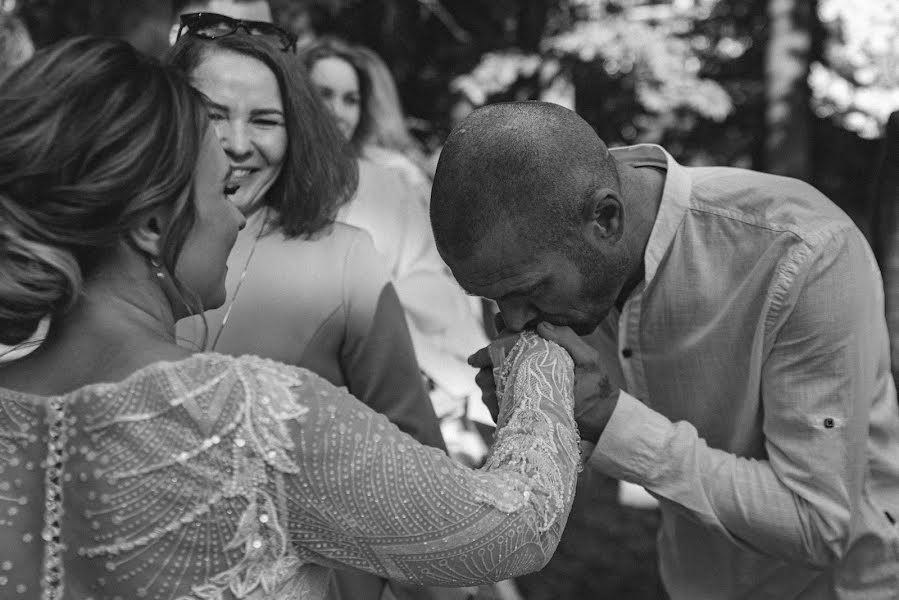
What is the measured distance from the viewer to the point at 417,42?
31.6 ft

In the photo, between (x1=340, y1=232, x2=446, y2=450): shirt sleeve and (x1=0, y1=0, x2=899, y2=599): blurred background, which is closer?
(x1=340, y1=232, x2=446, y2=450): shirt sleeve

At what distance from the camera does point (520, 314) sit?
219 centimetres

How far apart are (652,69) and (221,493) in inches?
290

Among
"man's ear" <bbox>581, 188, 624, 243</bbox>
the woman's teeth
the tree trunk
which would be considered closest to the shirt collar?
"man's ear" <bbox>581, 188, 624, 243</bbox>

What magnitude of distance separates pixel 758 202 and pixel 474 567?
3.59 ft

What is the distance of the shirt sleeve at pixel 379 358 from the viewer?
265cm

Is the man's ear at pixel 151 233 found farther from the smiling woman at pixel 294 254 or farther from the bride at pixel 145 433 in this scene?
the smiling woman at pixel 294 254

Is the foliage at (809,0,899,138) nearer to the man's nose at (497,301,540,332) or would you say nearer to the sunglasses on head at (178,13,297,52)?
the sunglasses on head at (178,13,297,52)

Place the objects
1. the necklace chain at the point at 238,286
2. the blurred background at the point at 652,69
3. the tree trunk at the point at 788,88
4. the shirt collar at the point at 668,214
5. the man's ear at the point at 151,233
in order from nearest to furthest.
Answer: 1. the man's ear at the point at 151,233
2. the shirt collar at the point at 668,214
3. the necklace chain at the point at 238,286
4. the tree trunk at the point at 788,88
5. the blurred background at the point at 652,69

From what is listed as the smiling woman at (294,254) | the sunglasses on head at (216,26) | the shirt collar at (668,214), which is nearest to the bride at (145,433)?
the shirt collar at (668,214)

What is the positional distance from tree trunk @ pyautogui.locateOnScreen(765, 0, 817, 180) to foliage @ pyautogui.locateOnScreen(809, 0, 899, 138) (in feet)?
2.80

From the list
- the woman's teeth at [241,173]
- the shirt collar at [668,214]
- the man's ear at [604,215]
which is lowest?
the woman's teeth at [241,173]

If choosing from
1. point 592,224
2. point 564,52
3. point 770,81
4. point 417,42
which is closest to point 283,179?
point 592,224

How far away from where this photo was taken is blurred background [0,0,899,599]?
24.6 feet
